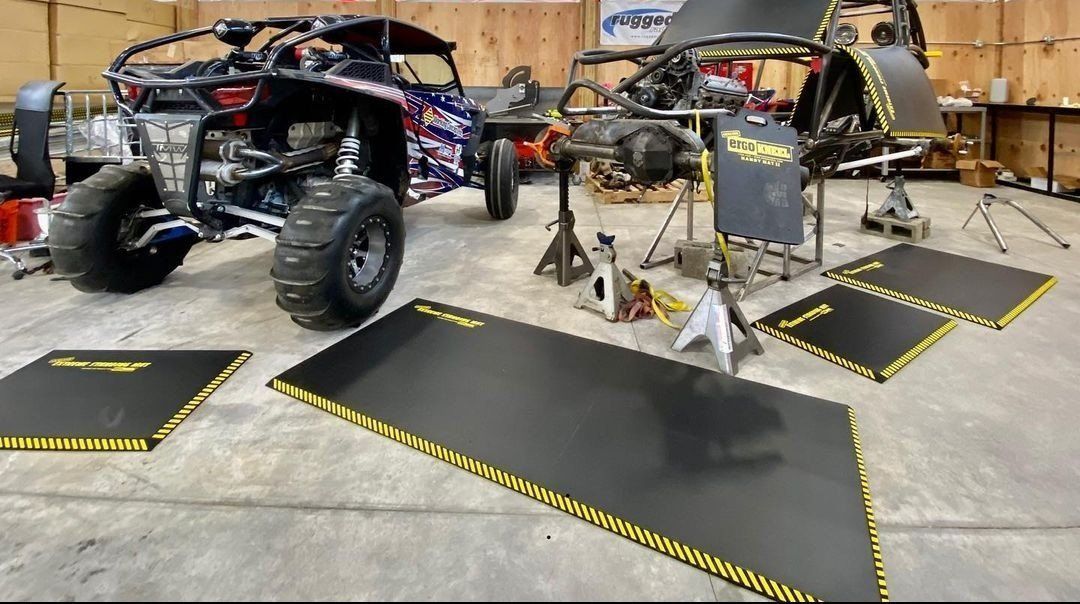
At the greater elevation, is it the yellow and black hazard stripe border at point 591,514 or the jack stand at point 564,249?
the jack stand at point 564,249

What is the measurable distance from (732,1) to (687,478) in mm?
3176

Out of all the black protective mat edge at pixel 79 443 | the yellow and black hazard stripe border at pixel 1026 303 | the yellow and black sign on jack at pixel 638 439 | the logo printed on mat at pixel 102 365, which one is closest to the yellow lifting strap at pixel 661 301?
the yellow and black sign on jack at pixel 638 439

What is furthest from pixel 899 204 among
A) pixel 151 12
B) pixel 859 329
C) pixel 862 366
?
pixel 151 12

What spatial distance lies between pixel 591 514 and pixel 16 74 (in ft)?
24.4

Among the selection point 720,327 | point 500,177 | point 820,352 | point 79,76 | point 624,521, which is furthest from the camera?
point 79,76

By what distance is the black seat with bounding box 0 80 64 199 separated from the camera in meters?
4.53

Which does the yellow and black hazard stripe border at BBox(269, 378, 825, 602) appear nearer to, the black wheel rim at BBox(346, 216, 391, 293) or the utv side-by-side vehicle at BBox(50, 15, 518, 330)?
the utv side-by-side vehicle at BBox(50, 15, 518, 330)

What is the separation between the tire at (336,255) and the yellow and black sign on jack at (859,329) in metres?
2.03

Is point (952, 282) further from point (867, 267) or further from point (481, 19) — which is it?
point (481, 19)

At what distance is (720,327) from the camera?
279cm

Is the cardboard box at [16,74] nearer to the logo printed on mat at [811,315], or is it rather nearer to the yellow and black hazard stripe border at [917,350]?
the logo printed on mat at [811,315]

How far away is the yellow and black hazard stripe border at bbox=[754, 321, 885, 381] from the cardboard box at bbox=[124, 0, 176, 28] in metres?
8.62

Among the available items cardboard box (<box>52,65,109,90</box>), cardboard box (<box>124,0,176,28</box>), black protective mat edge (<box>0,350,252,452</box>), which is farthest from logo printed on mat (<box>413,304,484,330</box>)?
cardboard box (<box>124,0,176,28</box>)

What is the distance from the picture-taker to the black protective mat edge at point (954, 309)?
331 centimetres
